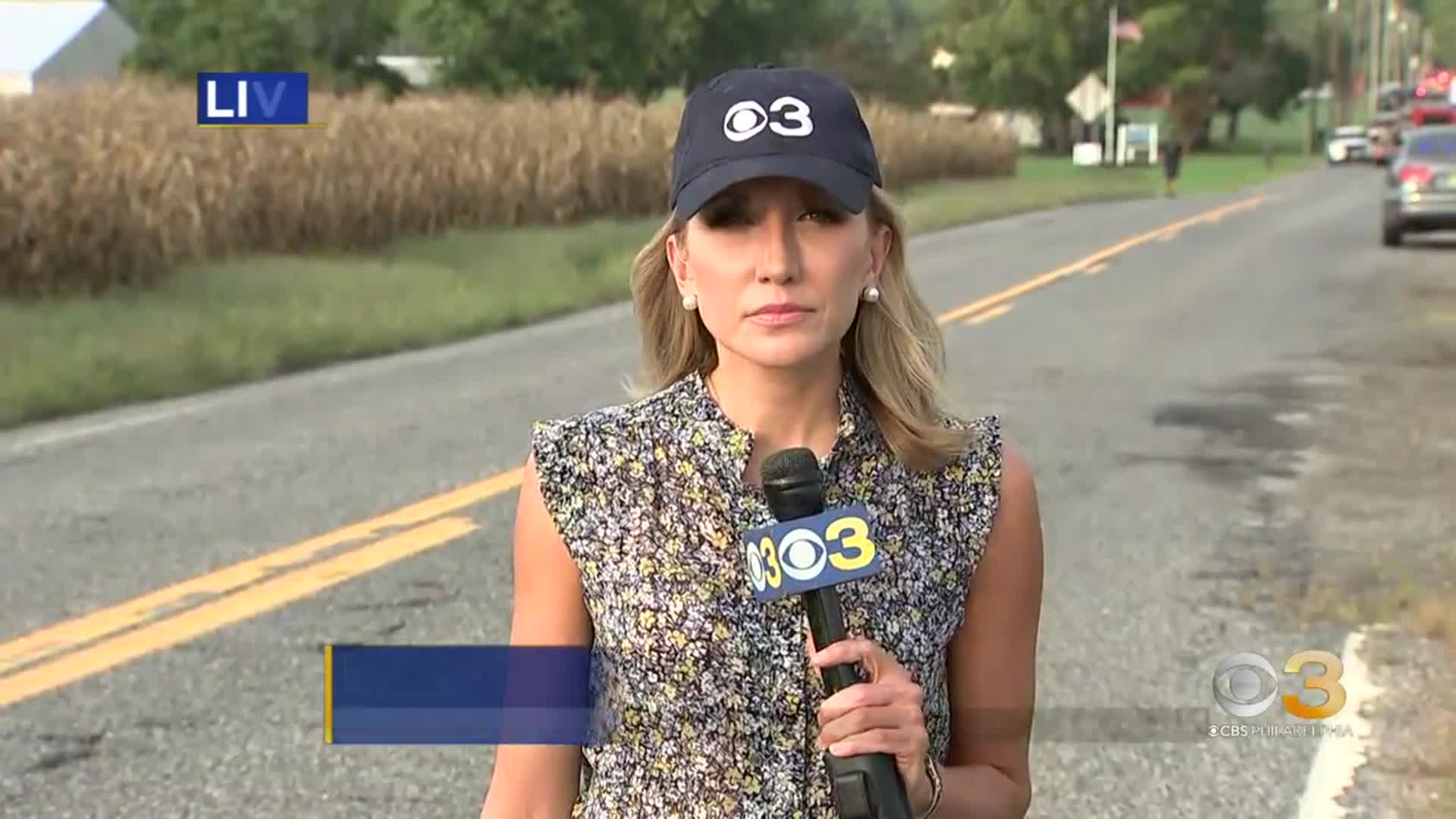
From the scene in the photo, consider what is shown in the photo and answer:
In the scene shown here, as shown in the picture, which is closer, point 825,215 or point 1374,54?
point 825,215

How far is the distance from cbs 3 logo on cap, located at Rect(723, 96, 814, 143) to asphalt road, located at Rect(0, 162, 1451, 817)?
1.13 metres

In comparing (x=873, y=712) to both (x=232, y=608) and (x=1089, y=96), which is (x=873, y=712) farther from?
(x=1089, y=96)

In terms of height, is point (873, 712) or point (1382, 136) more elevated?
point (1382, 136)

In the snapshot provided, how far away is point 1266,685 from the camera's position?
4660 millimetres

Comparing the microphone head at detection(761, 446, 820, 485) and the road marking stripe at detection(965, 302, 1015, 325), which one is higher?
the microphone head at detection(761, 446, 820, 485)

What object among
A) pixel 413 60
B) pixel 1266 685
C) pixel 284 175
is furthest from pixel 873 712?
pixel 413 60

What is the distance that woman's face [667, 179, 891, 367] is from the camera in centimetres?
201

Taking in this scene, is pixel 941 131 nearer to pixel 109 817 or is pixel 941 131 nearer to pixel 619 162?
pixel 619 162

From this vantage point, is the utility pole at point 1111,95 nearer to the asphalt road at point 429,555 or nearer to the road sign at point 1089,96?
the road sign at point 1089,96

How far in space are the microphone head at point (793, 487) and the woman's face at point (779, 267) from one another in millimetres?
251

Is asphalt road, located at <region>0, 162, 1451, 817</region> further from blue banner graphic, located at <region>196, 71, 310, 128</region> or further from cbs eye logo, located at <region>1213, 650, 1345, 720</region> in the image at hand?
blue banner graphic, located at <region>196, 71, 310, 128</region>

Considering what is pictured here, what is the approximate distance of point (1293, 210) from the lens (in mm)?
36844

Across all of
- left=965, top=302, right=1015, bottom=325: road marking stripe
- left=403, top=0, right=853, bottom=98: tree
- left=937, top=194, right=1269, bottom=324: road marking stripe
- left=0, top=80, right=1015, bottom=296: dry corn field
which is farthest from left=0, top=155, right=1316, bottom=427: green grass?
left=403, top=0, right=853, bottom=98: tree

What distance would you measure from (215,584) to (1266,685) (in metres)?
3.76
